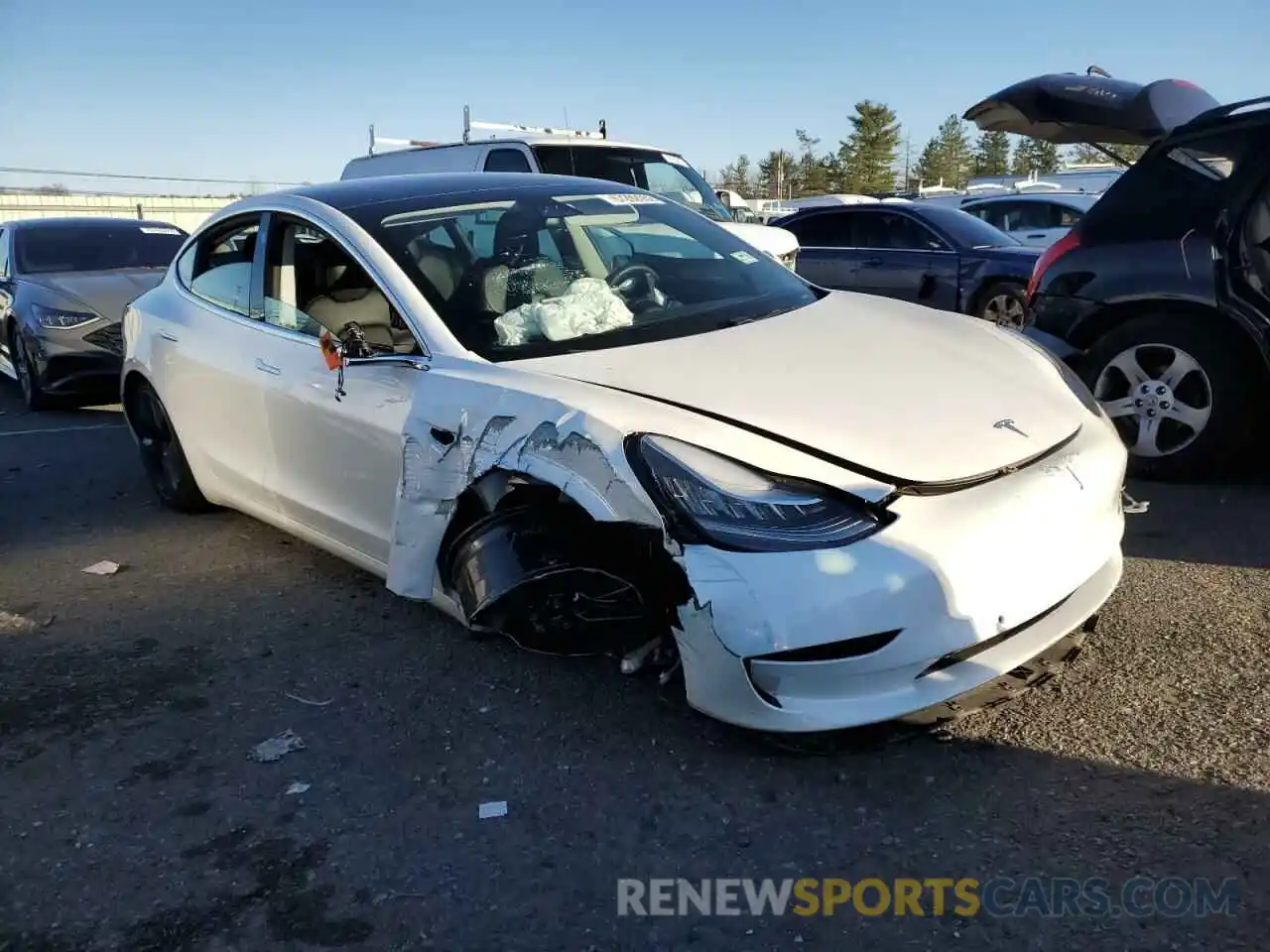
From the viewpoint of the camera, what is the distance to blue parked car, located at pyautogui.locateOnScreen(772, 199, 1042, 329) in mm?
9680

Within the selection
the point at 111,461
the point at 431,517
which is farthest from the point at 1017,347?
the point at 111,461

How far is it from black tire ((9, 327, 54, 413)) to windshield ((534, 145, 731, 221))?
14.4ft

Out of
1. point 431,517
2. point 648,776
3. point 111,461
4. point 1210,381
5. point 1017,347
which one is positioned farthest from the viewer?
point 111,461

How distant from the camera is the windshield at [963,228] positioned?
10023mm

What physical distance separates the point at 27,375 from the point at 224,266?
4683 millimetres

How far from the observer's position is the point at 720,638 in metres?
2.50

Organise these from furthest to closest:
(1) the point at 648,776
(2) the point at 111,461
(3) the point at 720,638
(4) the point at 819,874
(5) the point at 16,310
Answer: (5) the point at 16,310 → (2) the point at 111,461 → (1) the point at 648,776 → (3) the point at 720,638 → (4) the point at 819,874

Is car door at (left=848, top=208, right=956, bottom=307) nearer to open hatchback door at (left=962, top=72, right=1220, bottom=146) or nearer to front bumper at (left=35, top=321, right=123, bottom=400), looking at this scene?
open hatchback door at (left=962, top=72, right=1220, bottom=146)

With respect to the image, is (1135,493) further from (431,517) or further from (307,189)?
(307,189)

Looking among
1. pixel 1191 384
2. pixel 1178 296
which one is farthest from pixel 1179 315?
pixel 1191 384

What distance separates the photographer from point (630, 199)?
447 cm

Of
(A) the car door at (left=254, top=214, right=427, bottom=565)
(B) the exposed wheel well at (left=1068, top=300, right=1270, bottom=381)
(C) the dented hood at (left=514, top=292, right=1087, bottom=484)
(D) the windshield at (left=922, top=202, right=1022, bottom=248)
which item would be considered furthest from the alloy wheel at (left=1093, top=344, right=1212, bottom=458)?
(D) the windshield at (left=922, top=202, right=1022, bottom=248)

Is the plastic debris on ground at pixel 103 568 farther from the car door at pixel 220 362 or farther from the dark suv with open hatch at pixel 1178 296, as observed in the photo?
the dark suv with open hatch at pixel 1178 296

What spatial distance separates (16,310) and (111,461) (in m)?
2.44
